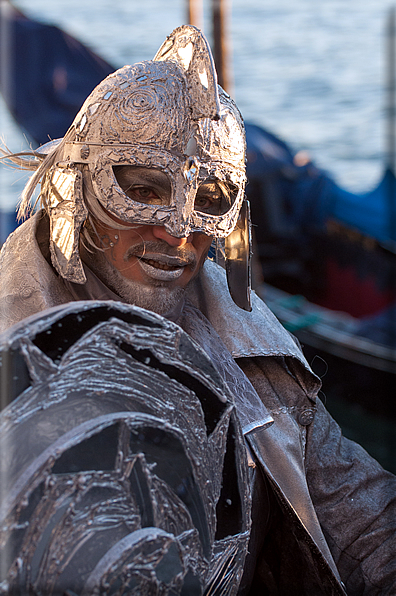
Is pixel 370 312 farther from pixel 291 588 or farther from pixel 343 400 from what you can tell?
pixel 291 588

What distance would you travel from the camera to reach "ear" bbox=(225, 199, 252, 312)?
157cm

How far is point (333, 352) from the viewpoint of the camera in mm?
5934

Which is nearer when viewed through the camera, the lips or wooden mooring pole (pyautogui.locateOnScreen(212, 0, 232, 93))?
the lips

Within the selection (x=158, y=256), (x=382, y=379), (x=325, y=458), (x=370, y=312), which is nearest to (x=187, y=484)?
(x=158, y=256)

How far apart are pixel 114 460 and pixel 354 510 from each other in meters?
0.87

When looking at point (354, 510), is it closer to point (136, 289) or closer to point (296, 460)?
point (296, 460)

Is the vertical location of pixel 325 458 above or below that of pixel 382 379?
above

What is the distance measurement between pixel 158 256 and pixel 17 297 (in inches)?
11.0

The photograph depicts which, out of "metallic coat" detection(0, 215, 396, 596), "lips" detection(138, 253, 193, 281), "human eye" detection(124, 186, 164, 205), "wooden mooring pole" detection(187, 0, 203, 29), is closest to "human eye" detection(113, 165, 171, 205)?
"human eye" detection(124, 186, 164, 205)

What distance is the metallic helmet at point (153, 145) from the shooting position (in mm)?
1301

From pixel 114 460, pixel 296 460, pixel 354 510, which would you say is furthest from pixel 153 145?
pixel 354 510

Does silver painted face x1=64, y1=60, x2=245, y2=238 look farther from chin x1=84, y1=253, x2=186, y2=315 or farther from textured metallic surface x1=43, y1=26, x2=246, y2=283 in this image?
chin x1=84, y1=253, x2=186, y2=315

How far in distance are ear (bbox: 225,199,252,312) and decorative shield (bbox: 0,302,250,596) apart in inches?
23.0

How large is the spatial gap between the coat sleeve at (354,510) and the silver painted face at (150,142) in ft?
2.16
